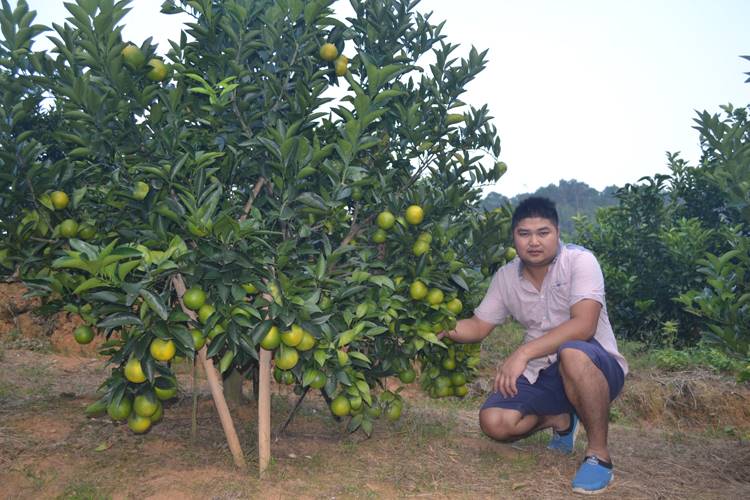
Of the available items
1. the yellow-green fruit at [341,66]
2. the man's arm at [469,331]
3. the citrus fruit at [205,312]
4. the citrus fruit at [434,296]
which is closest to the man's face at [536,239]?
the man's arm at [469,331]

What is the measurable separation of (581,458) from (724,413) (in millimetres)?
3928

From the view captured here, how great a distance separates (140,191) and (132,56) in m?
0.67

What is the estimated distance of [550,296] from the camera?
13.4 ft

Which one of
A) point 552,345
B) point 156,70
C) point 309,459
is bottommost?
point 309,459

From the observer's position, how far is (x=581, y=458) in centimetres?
422

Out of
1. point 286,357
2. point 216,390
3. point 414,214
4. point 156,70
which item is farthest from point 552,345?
point 156,70

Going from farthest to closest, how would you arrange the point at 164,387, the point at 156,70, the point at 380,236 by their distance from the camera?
the point at 380,236
the point at 156,70
the point at 164,387

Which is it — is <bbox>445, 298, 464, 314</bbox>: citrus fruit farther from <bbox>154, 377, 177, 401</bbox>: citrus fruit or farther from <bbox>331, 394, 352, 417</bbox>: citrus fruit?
<bbox>154, 377, 177, 401</bbox>: citrus fruit

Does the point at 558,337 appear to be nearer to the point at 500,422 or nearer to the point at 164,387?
the point at 500,422

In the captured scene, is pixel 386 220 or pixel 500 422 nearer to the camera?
pixel 386 220

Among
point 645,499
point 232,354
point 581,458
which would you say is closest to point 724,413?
point 581,458

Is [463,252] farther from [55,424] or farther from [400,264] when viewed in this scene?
[55,424]

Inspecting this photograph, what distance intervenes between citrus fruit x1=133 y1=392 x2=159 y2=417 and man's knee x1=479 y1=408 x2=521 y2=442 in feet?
6.75

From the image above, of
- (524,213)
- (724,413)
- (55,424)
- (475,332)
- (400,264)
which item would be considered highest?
(524,213)
